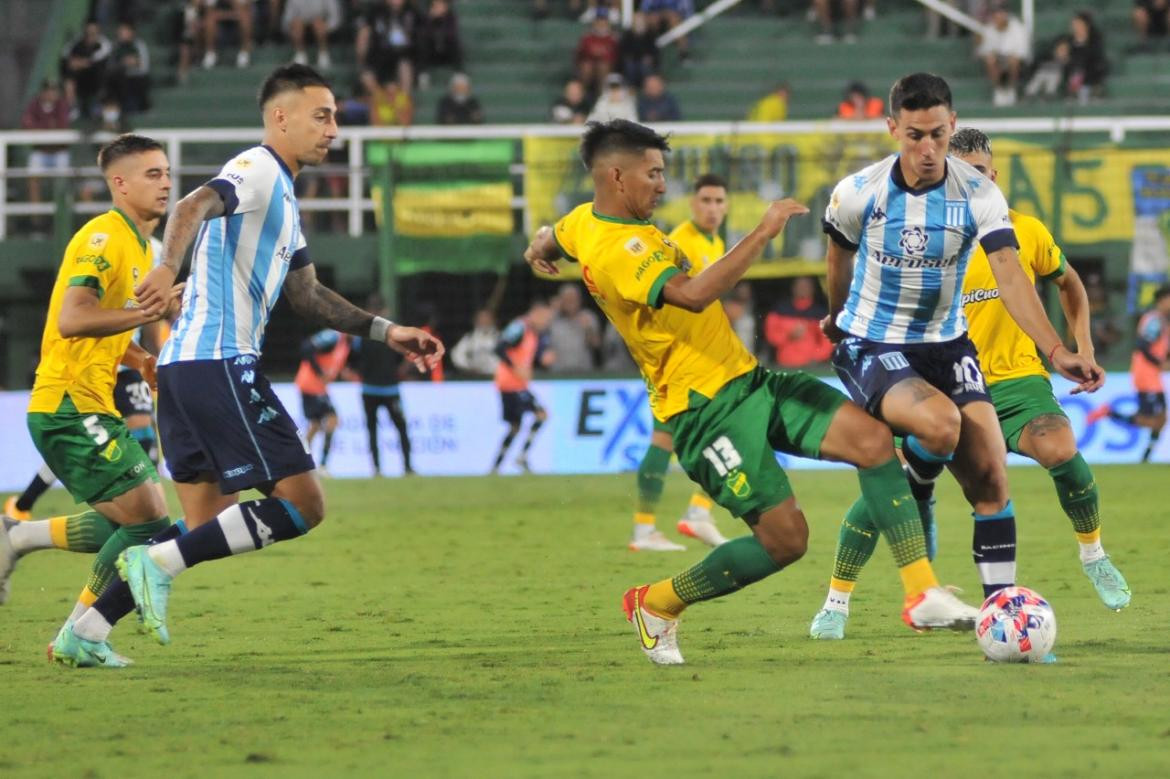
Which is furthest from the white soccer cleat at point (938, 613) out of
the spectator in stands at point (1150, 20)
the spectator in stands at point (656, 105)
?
the spectator in stands at point (1150, 20)

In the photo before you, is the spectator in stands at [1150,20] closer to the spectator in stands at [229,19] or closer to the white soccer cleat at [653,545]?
the spectator in stands at [229,19]

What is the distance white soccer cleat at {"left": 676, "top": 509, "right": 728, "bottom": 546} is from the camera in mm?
11812

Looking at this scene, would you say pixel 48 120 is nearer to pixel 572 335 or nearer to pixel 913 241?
pixel 572 335

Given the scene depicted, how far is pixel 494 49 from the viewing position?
2564 cm

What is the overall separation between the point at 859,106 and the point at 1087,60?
3266 millimetres

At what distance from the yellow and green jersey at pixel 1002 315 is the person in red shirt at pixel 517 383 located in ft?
→ 37.6

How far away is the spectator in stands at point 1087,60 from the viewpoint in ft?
76.3

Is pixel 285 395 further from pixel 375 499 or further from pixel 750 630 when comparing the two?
pixel 750 630

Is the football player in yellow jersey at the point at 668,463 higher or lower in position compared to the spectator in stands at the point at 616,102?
lower

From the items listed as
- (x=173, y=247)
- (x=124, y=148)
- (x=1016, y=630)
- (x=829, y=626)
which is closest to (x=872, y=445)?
(x=1016, y=630)

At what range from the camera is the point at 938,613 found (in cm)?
657

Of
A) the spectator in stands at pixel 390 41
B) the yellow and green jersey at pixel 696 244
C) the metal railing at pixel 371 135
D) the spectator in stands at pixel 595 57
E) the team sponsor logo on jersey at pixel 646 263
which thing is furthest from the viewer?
the spectator in stands at pixel 390 41

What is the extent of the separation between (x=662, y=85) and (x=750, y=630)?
15.7 meters

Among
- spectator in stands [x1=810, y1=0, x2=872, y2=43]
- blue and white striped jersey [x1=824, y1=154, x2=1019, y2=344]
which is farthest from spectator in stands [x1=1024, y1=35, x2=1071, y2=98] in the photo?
blue and white striped jersey [x1=824, y1=154, x2=1019, y2=344]
